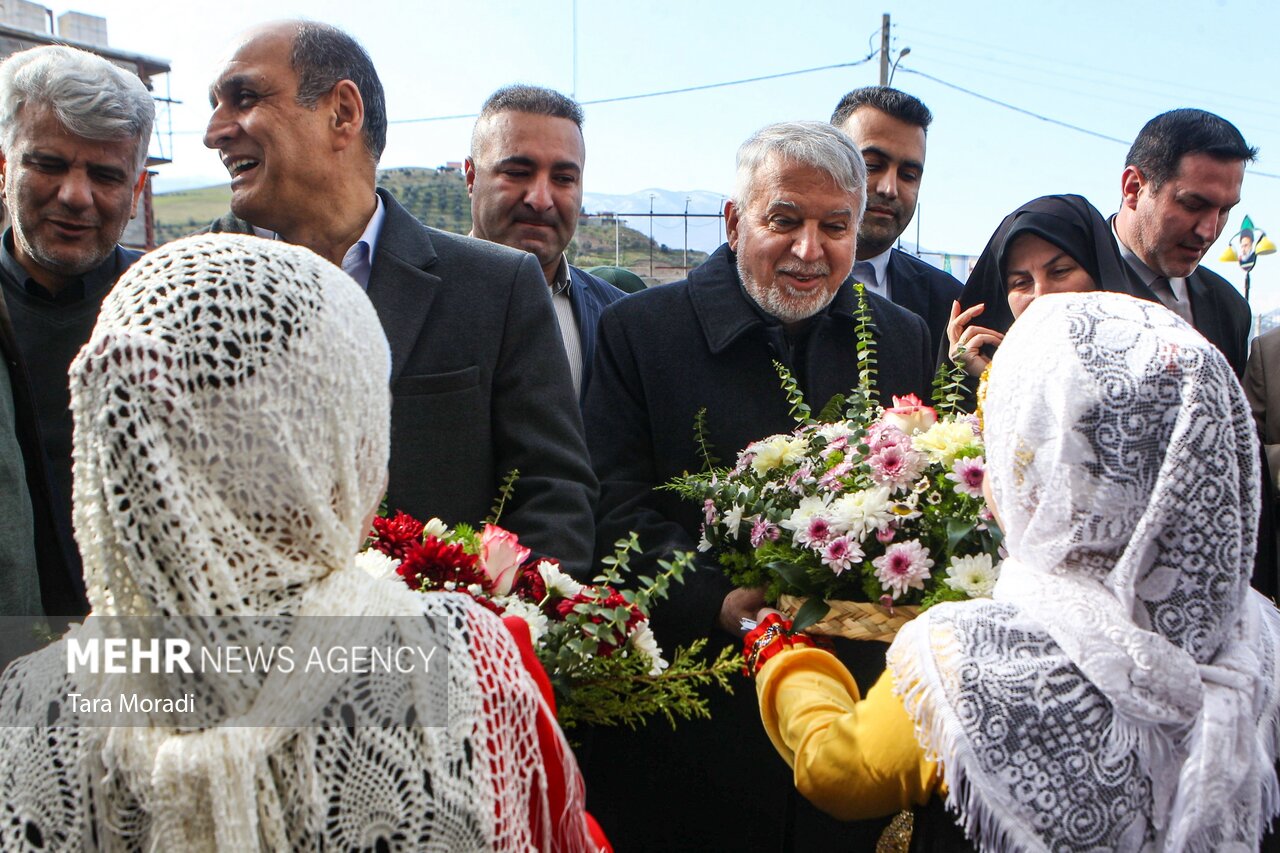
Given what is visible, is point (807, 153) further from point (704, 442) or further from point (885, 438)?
point (885, 438)

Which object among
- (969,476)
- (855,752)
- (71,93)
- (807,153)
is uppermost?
(71,93)

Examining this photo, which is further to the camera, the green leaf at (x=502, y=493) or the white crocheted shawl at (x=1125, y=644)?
the green leaf at (x=502, y=493)

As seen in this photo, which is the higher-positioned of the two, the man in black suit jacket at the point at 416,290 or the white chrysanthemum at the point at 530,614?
the man in black suit jacket at the point at 416,290

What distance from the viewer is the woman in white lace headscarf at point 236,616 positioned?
1260 millimetres

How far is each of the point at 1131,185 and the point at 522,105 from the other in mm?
2504

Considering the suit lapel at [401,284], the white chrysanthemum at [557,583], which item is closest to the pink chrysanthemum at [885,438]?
the white chrysanthemum at [557,583]

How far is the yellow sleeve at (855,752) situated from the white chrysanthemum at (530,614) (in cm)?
50

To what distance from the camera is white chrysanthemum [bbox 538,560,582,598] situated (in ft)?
6.41

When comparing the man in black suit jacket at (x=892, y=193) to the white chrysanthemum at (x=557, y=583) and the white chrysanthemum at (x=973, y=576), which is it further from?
the white chrysanthemum at (x=557, y=583)

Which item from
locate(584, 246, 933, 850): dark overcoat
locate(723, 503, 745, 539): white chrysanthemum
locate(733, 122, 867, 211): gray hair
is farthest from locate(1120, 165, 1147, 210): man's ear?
locate(723, 503, 745, 539): white chrysanthemum

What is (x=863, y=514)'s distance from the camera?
7.32 ft

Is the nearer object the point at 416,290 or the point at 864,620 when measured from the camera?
the point at 864,620

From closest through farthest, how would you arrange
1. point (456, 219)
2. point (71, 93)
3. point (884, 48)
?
point (71, 93), point (456, 219), point (884, 48)

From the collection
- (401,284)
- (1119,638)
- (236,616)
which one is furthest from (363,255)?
(1119,638)
